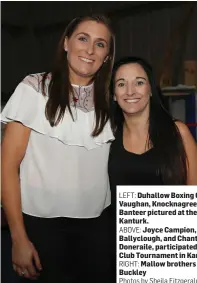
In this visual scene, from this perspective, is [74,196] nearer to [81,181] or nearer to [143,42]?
[81,181]

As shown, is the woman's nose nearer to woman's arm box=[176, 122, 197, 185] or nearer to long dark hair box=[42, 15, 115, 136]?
long dark hair box=[42, 15, 115, 136]

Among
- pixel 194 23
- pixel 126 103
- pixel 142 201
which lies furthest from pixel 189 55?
pixel 142 201

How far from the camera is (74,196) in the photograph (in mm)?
703

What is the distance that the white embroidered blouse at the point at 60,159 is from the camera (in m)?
0.68

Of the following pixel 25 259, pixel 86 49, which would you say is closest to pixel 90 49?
pixel 86 49

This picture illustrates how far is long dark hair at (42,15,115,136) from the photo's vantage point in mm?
701

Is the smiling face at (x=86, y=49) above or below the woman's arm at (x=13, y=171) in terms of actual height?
above

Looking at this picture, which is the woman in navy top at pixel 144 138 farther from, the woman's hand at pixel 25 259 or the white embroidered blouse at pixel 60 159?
the woman's hand at pixel 25 259

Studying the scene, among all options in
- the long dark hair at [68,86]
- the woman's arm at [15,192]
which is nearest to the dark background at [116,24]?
the long dark hair at [68,86]

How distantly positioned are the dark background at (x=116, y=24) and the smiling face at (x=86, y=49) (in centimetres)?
5

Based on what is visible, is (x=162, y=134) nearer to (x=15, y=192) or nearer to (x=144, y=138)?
(x=144, y=138)

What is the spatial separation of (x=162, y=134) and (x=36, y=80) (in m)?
0.29

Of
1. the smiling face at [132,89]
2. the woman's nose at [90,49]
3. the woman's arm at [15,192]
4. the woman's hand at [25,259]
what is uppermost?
the woman's nose at [90,49]

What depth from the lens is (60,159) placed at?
0.69 metres
